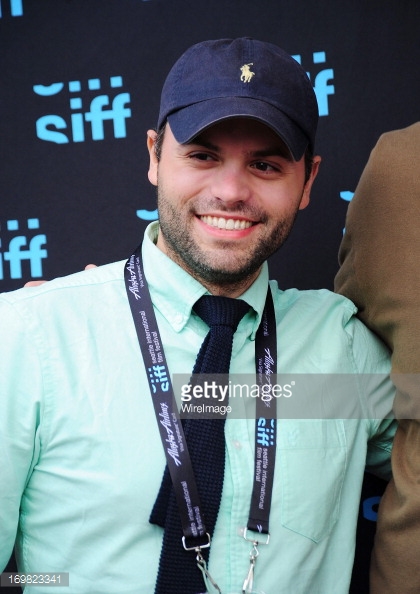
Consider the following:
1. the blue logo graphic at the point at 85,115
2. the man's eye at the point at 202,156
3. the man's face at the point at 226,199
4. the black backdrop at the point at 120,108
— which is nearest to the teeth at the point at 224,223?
the man's face at the point at 226,199

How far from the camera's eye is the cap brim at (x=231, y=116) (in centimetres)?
132

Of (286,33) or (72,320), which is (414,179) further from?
(286,33)

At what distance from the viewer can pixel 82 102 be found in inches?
81.1

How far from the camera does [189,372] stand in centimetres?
135

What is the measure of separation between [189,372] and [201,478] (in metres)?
0.19

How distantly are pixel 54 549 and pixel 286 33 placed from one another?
1415mm

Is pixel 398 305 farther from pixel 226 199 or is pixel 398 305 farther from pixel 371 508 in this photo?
pixel 371 508

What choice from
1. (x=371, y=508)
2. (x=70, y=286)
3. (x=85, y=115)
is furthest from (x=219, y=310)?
(x=85, y=115)

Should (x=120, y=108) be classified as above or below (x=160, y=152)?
above

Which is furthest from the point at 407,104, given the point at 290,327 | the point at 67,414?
the point at 67,414

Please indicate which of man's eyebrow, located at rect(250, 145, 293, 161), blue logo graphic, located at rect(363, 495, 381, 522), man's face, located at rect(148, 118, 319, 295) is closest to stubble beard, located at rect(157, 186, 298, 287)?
man's face, located at rect(148, 118, 319, 295)

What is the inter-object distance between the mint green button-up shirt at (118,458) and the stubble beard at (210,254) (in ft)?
0.11

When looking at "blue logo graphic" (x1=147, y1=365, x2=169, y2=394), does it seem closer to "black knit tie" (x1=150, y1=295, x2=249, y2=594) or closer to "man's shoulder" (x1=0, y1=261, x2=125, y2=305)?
"black knit tie" (x1=150, y1=295, x2=249, y2=594)

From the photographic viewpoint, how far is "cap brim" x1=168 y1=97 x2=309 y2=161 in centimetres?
132
